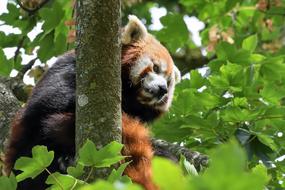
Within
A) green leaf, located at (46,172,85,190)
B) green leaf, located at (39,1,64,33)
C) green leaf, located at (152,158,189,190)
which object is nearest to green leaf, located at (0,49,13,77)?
green leaf, located at (39,1,64,33)

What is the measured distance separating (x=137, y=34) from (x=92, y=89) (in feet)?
9.06

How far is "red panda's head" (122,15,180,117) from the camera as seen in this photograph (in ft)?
15.0

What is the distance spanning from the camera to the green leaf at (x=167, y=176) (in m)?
0.86

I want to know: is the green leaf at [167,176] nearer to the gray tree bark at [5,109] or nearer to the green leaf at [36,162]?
the green leaf at [36,162]

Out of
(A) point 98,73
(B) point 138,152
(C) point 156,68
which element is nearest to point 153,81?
(C) point 156,68

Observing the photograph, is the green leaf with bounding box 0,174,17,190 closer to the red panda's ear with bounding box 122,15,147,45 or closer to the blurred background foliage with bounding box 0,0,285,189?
the blurred background foliage with bounding box 0,0,285,189

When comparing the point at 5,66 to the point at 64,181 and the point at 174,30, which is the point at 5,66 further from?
the point at 64,181

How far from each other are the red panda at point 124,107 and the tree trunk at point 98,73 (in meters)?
0.48

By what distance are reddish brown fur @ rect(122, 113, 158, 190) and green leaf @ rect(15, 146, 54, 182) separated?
847 millimetres

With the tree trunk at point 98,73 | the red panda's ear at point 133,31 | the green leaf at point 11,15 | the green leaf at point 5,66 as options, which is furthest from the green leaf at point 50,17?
the tree trunk at point 98,73

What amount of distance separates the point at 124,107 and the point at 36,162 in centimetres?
251

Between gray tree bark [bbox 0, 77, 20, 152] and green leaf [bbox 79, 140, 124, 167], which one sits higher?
green leaf [bbox 79, 140, 124, 167]

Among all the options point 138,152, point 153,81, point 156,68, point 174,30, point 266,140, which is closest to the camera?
point 138,152

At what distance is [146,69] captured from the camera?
4.82 metres
